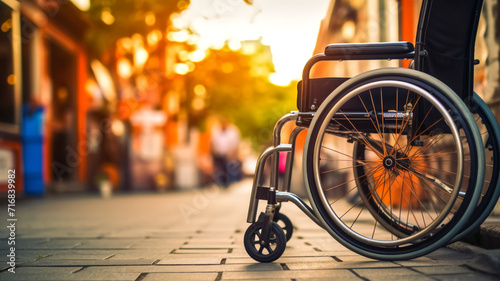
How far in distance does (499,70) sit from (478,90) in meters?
0.44

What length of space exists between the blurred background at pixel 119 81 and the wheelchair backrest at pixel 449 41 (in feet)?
14.3

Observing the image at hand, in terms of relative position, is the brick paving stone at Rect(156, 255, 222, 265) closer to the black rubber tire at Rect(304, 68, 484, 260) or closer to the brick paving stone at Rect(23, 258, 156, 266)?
the brick paving stone at Rect(23, 258, 156, 266)

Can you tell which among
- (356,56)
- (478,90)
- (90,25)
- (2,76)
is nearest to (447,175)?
(478,90)

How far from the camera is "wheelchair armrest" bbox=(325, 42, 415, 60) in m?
2.44

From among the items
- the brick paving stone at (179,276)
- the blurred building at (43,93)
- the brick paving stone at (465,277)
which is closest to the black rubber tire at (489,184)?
Result: the brick paving stone at (465,277)

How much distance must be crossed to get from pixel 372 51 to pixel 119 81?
10.6 meters

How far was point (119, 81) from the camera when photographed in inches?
486

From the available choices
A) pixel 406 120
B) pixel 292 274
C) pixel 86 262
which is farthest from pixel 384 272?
pixel 86 262

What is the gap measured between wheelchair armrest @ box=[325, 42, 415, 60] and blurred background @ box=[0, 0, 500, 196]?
423 cm

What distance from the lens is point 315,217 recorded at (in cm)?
244

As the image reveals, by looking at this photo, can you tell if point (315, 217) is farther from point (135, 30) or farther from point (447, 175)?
point (135, 30)

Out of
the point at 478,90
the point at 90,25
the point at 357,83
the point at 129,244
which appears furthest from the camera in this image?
the point at 90,25

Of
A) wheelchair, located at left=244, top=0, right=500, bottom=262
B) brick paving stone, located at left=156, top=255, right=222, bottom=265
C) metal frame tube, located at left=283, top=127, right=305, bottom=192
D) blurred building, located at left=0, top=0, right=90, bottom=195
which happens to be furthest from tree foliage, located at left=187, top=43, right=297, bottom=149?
wheelchair, located at left=244, top=0, right=500, bottom=262

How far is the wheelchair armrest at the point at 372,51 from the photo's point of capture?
8.02 feet
